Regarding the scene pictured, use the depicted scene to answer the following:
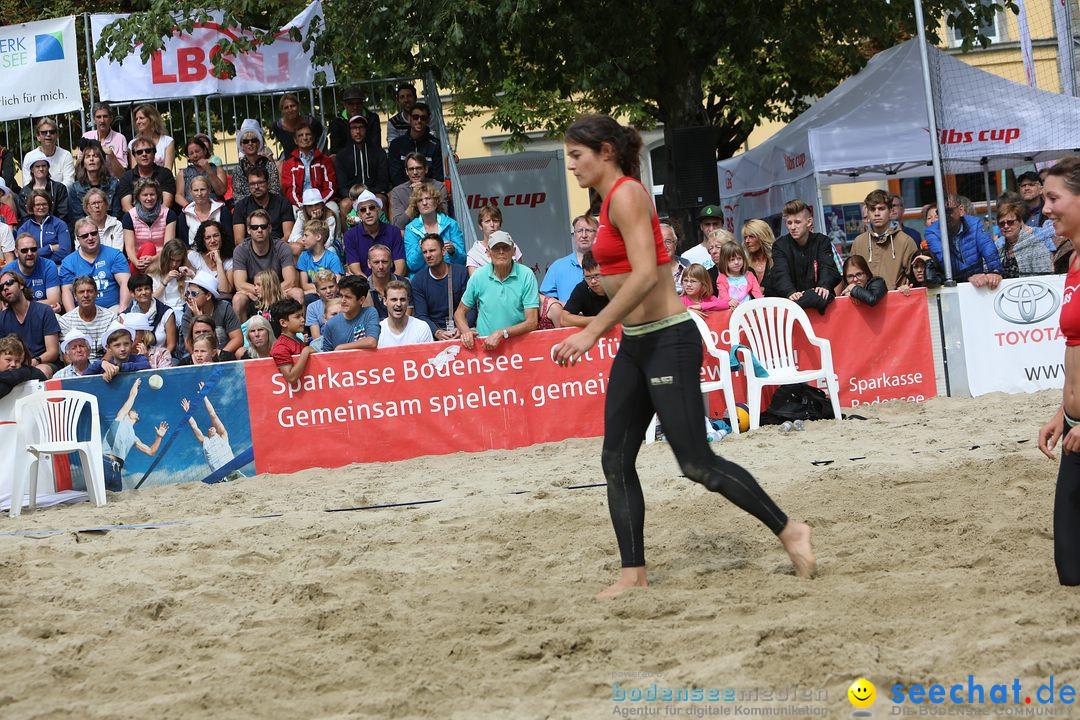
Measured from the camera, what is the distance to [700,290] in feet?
34.4

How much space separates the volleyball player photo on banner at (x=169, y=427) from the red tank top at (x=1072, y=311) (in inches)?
275

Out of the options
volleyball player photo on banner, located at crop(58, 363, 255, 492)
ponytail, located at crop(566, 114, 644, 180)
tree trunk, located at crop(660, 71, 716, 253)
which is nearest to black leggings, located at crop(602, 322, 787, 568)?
ponytail, located at crop(566, 114, 644, 180)

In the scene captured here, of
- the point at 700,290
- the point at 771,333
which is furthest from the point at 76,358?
the point at 771,333

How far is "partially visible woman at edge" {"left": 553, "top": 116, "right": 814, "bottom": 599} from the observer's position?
493 cm

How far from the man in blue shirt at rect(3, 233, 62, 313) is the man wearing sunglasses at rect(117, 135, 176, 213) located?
108 centimetres

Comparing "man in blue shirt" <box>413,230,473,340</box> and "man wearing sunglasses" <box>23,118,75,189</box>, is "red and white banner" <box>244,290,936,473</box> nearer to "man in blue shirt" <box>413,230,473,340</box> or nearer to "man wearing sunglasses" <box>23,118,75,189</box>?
"man in blue shirt" <box>413,230,473,340</box>

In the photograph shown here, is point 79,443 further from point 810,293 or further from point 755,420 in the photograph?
point 810,293

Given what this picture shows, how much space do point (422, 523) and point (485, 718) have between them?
3.44 meters

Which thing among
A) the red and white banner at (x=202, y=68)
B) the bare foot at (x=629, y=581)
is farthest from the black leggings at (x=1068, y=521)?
the red and white banner at (x=202, y=68)

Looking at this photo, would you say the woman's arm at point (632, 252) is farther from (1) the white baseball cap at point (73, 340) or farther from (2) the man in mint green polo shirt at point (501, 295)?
(1) the white baseball cap at point (73, 340)

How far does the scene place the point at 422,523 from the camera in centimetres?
714

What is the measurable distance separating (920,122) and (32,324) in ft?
33.7

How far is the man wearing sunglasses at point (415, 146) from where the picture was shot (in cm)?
1327

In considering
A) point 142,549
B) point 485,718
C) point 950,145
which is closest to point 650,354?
point 485,718
